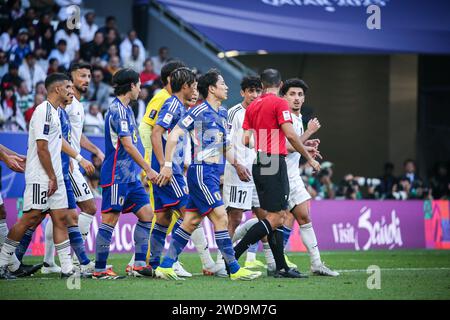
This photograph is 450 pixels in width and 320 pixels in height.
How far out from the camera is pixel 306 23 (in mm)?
21828

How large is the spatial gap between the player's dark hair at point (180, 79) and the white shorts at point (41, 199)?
1851mm

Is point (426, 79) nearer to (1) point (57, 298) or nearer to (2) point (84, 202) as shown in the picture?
(2) point (84, 202)

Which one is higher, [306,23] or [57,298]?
[306,23]

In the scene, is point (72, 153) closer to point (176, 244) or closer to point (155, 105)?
point (155, 105)

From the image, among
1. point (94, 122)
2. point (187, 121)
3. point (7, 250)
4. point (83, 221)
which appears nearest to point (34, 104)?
Result: point (94, 122)

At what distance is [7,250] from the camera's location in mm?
10391

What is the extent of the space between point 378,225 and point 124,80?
358 inches

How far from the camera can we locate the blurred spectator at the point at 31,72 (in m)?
19.2

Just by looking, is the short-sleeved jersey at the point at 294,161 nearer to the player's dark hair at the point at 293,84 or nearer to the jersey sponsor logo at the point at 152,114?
the player's dark hair at the point at 293,84

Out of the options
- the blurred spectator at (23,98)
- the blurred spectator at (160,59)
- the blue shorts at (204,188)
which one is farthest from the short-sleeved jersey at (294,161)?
the blurred spectator at (160,59)

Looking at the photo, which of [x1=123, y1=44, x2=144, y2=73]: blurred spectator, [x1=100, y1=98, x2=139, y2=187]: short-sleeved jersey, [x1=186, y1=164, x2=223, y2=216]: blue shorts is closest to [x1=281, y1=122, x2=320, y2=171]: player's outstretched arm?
[x1=186, y1=164, x2=223, y2=216]: blue shorts

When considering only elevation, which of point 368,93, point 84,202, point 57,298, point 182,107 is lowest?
point 57,298
